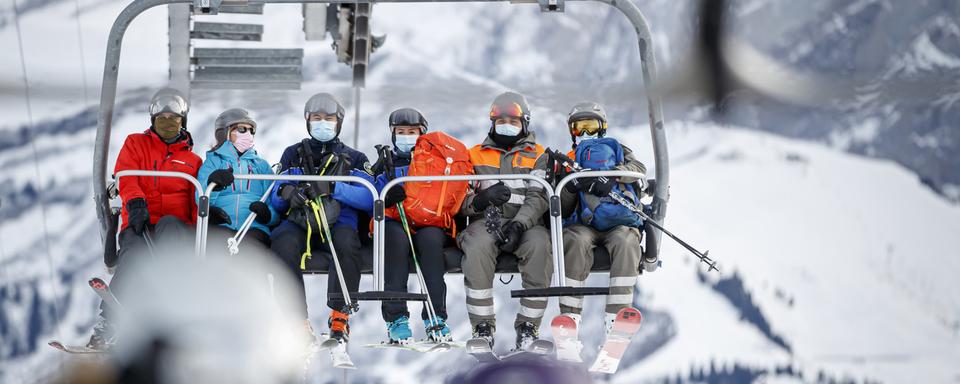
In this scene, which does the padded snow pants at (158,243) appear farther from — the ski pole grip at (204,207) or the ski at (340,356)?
the ski at (340,356)

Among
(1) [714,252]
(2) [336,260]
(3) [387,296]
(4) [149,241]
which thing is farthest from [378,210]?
(1) [714,252]

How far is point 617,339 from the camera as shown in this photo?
6348 mm

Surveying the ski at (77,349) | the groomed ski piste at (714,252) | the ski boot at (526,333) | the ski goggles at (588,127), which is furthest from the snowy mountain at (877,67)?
the ski at (77,349)

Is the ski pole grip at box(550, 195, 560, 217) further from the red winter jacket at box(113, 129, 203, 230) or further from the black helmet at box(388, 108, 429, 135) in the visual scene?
the red winter jacket at box(113, 129, 203, 230)

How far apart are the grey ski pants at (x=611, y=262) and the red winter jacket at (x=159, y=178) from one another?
192cm

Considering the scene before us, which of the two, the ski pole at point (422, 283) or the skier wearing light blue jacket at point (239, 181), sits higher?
the skier wearing light blue jacket at point (239, 181)

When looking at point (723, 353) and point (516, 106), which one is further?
point (723, 353)

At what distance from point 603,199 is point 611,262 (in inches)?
12.8

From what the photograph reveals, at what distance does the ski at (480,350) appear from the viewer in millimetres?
6039

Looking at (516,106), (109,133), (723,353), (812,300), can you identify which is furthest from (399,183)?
(812,300)

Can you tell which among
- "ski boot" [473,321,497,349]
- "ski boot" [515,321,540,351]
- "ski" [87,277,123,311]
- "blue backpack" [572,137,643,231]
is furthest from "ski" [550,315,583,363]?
"ski" [87,277,123,311]

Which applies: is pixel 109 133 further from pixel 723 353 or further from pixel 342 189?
pixel 723 353

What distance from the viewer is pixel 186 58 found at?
1078cm

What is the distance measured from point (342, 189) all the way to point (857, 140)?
159 ft
